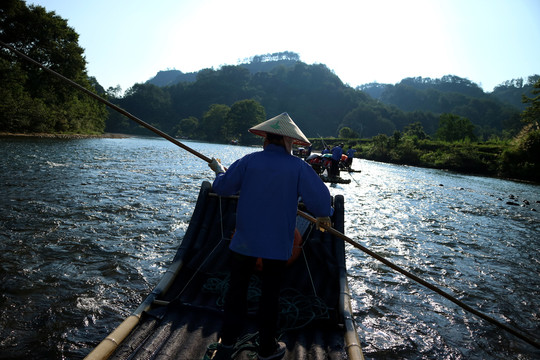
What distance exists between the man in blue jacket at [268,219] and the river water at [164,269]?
2.12 m

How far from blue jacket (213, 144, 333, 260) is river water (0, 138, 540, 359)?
2564 mm

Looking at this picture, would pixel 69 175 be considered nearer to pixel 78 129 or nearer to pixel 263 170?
pixel 263 170

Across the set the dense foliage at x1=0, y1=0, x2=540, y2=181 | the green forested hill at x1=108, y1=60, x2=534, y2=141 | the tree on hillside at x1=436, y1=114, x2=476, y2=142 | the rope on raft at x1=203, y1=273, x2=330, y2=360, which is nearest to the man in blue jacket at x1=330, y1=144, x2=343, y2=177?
the rope on raft at x1=203, y1=273, x2=330, y2=360

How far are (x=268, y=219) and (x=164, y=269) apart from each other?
14.1ft

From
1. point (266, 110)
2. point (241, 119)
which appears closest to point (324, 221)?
point (241, 119)

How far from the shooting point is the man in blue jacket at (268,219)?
2.99m

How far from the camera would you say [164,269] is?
644cm

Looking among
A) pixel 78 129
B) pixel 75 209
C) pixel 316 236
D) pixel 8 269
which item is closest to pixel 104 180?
pixel 75 209

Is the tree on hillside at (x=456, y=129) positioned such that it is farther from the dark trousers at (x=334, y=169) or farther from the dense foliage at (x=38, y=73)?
the dense foliage at (x=38, y=73)

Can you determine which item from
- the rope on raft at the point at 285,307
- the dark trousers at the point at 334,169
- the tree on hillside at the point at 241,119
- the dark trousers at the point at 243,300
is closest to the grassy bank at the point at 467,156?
the dark trousers at the point at 334,169

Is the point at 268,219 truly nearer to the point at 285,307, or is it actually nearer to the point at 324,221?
the point at 324,221

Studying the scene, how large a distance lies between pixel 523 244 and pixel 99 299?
13300mm

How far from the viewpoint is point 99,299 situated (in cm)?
502

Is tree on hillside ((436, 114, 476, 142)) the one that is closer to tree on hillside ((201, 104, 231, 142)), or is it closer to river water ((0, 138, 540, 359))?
tree on hillside ((201, 104, 231, 142))
